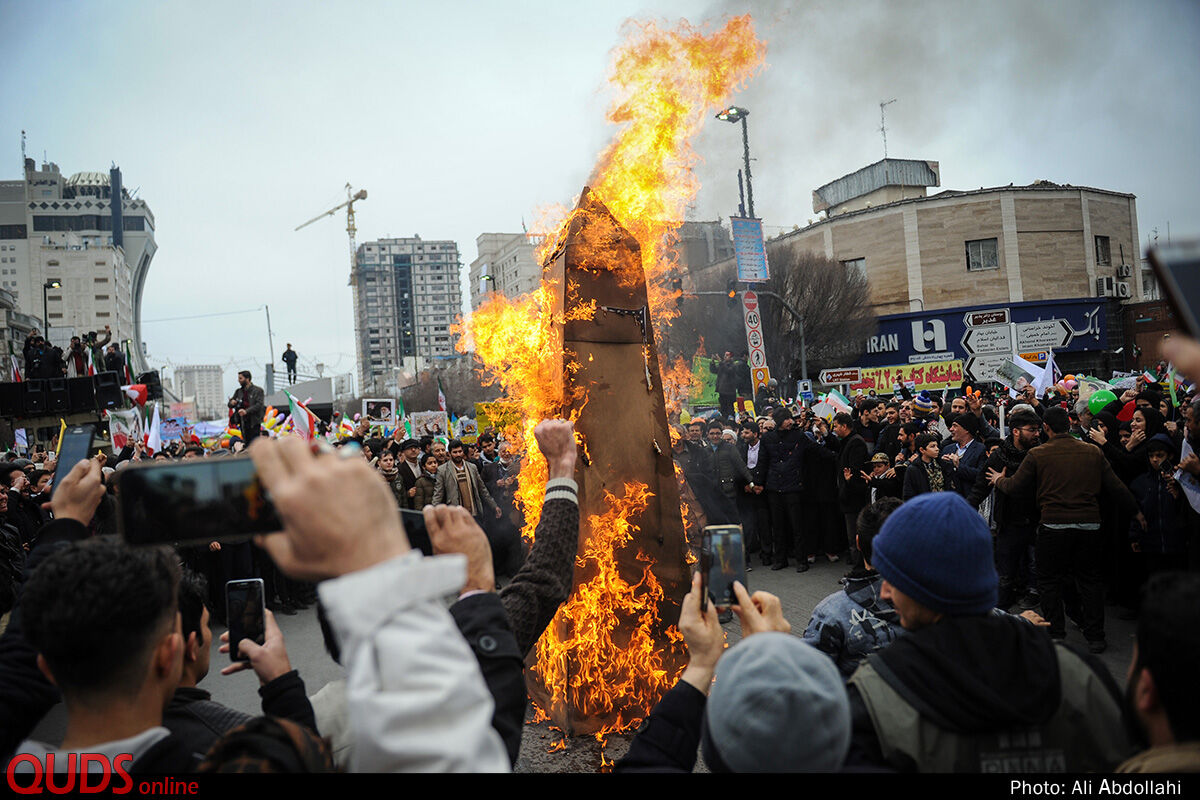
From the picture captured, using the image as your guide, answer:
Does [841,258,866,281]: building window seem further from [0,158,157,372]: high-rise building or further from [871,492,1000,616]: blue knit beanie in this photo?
[0,158,157,372]: high-rise building

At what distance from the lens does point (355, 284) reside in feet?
534

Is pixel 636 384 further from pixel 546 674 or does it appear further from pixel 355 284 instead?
pixel 355 284

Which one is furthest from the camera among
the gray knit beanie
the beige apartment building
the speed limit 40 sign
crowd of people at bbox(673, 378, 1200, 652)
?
the beige apartment building

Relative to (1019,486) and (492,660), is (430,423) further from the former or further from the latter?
(492,660)

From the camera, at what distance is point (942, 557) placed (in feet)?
7.61

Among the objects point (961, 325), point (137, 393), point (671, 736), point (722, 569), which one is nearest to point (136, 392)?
point (137, 393)

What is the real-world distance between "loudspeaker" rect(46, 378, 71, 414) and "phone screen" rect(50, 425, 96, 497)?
19508mm

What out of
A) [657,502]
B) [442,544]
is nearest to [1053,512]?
[657,502]

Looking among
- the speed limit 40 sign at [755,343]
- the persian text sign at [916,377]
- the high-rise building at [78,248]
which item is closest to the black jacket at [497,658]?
the speed limit 40 sign at [755,343]

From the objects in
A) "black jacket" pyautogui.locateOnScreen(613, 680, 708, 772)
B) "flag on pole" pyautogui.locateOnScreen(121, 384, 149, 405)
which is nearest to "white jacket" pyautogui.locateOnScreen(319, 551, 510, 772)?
"black jacket" pyautogui.locateOnScreen(613, 680, 708, 772)

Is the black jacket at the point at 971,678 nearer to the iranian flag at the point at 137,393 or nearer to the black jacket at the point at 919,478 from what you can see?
the black jacket at the point at 919,478

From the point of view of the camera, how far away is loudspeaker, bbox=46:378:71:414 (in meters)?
19.1

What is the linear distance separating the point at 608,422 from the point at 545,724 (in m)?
2.47

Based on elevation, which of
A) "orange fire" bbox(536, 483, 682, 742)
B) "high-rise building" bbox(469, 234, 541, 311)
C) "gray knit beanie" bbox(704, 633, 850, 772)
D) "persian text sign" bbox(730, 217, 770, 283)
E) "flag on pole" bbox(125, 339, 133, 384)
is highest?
"high-rise building" bbox(469, 234, 541, 311)
